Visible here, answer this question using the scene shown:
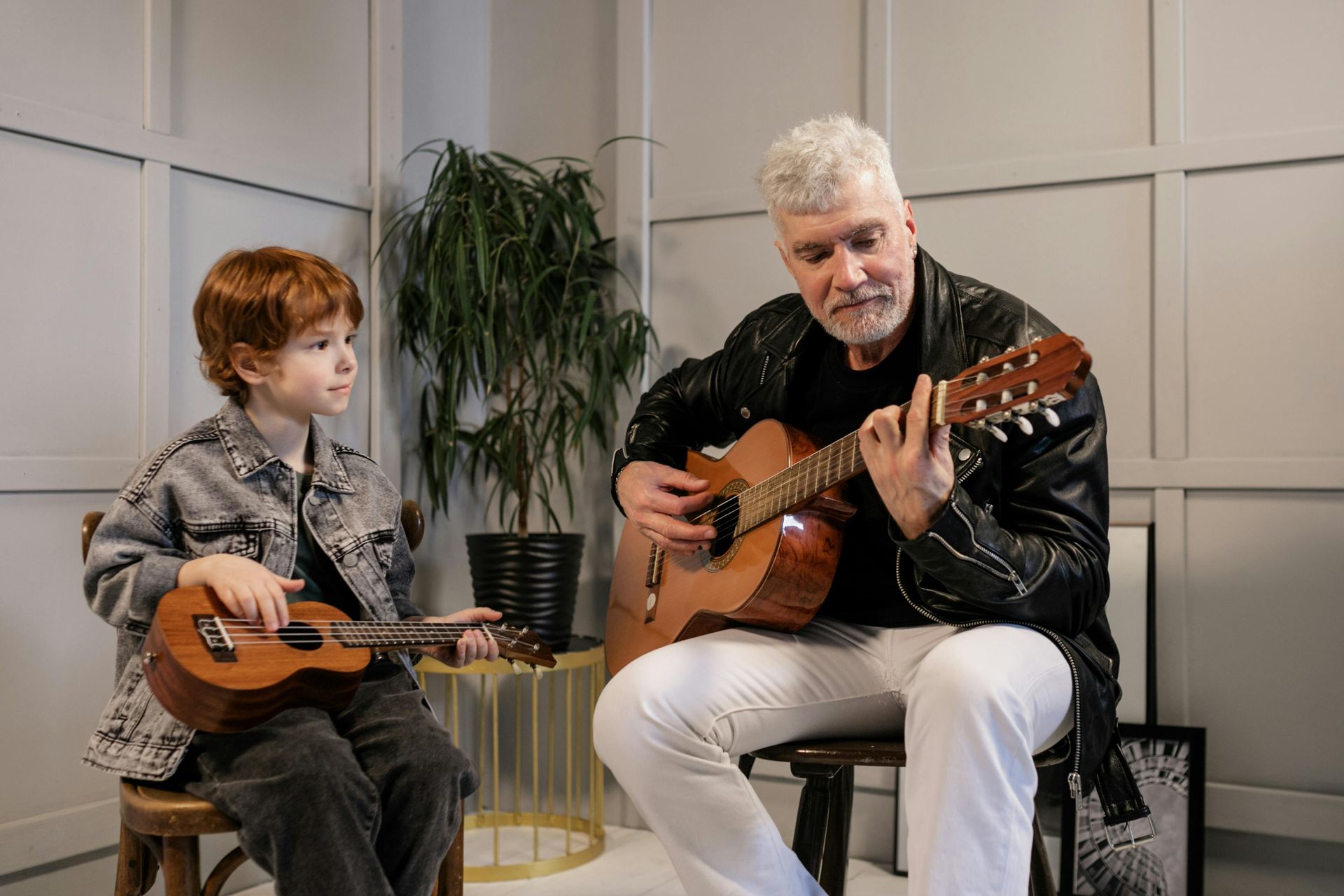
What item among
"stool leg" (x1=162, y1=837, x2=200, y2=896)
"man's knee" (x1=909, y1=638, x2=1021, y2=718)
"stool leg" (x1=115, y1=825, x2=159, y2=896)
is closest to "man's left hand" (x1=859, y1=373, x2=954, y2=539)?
"man's knee" (x1=909, y1=638, x2=1021, y2=718)

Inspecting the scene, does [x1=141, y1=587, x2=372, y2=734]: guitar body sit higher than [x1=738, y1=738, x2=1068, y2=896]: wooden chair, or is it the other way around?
[x1=141, y1=587, x2=372, y2=734]: guitar body

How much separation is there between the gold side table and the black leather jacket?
1122 mm

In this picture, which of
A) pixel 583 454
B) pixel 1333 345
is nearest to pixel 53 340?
pixel 583 454

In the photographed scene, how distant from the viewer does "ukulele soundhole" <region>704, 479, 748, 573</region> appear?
1.72 meters

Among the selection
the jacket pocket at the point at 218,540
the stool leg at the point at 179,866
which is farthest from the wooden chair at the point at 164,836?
the jacket pocket at the point at 218,540

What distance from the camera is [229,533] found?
156 centimetres

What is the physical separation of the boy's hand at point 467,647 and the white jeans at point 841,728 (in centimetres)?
18

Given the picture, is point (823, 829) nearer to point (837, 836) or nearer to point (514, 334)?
point (837, 836)

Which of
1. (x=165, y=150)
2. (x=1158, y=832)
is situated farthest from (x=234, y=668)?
(x=1158, y=832)

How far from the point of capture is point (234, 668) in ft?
4.47

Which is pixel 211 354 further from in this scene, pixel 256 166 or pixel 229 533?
pixel 256 166

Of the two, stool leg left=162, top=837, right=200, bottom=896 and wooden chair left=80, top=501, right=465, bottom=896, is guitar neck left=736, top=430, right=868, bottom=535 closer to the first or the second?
wooden chair left=80, top=501, right=465, bottom=896

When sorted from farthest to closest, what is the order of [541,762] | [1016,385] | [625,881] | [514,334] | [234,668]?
[541,762] → [514,334] → [625,881] → [234,668] → [1016,385]

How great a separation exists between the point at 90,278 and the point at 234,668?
3.68 feet
